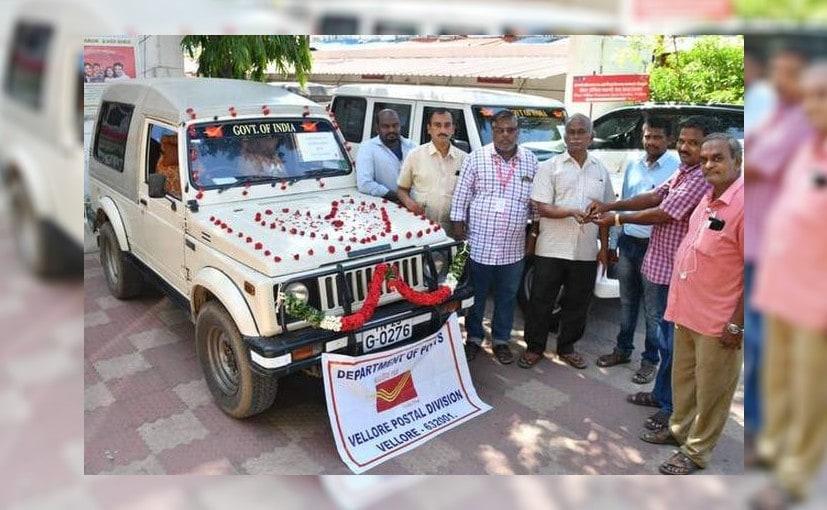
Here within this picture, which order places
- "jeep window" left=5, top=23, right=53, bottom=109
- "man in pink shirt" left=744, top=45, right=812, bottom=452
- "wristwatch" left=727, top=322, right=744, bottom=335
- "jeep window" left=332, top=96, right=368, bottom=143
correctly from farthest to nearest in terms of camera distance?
1. "jeep window" left=332, top=96, right=368, bottom=143
2. "wristwatch" left=727, top=322, right=744, bottom=335
3. "jeep window" left=5, top=23, right=53, bottom=109
4. "man in pink shirt" left=744, top=45, right=812, bottom=452

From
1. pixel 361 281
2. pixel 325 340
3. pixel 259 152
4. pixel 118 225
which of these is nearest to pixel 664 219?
pixel 361 281

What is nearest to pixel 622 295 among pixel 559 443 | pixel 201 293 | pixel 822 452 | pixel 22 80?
pixel 559 443

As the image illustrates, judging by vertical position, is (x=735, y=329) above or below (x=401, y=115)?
below

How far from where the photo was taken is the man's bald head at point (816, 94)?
1.74 meters

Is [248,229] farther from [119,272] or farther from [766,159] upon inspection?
A: [766,159]

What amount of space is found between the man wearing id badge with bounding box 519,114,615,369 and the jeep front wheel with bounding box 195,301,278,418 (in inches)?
75.1

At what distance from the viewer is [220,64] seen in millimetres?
3799

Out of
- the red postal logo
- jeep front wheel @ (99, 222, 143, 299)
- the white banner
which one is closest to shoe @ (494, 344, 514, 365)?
the white banner

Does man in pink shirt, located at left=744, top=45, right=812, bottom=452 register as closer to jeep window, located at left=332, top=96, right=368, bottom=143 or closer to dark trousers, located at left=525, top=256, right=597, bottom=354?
dark trousers, located at left=525, top=256, right=597, bottom=354

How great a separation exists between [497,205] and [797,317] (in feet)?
8.21

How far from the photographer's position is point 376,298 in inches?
136

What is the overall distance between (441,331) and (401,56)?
5.65 feet

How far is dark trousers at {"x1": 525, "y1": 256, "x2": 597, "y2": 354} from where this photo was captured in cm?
430

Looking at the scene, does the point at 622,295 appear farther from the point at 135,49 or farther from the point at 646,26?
the point at 135,49
